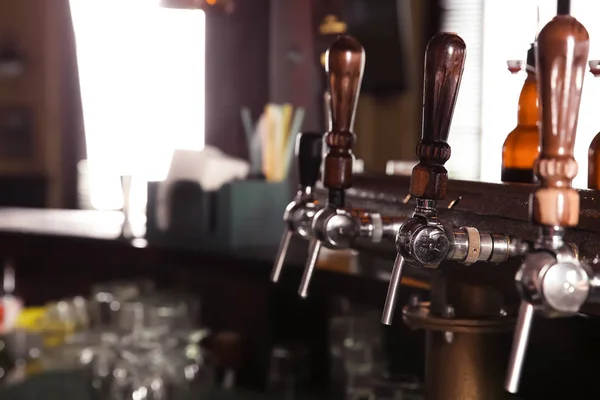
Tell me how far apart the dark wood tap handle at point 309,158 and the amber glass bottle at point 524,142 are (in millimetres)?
280

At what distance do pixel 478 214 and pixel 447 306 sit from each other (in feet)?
0.52

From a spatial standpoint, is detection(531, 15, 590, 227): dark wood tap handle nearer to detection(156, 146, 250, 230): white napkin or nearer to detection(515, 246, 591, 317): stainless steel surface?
detection(515, 246, 591, 317): stainless steel surface

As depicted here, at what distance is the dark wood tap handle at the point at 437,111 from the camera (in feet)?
2.49

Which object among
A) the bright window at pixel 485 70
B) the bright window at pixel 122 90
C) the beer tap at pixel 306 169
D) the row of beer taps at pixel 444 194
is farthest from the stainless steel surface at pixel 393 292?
the bright window at pixel 122 90

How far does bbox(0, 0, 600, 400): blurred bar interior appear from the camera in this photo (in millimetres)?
767

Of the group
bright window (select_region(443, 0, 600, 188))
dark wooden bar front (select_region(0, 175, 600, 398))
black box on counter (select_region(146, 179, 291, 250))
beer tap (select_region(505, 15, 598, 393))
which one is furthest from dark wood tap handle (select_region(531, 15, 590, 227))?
bright window (select_region(443, 0, 600, 188))

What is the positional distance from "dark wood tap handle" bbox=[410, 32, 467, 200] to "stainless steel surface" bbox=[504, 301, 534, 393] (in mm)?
195

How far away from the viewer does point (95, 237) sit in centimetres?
264

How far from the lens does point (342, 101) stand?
970 mm

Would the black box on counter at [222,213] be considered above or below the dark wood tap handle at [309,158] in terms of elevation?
below

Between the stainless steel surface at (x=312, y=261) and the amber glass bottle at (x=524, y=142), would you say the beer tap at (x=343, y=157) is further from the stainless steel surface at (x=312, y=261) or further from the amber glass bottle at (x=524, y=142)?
the amber glass bottle at (x=524, y=142)

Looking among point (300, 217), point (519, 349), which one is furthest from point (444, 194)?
point (300, 217)

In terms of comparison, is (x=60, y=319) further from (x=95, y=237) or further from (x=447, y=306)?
(x=447, y=306)

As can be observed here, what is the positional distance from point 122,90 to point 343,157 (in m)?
4.52
